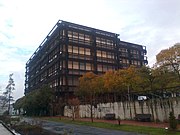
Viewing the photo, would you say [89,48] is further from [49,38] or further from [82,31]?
[49,38]

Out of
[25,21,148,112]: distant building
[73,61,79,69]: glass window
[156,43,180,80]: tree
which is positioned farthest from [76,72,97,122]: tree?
[156,43,180,80]: tree

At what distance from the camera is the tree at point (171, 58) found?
38.6 metres

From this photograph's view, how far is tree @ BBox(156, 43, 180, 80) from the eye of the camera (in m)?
38.6

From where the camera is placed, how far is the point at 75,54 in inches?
2958

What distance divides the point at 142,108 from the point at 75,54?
44.6 m

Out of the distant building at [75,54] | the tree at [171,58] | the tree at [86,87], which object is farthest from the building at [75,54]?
the tree at [171,58]

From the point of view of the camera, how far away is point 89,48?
260 feet

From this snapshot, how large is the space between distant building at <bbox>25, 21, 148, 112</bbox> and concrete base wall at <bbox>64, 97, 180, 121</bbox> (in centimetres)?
2799

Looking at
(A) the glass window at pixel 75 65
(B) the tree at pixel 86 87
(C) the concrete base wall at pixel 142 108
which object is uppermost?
(A) the glass window at pixel 75 65

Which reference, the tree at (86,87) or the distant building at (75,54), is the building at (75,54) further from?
the tree at (86,87)

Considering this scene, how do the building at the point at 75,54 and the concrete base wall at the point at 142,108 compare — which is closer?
the concrete base wall at the point at 142,108

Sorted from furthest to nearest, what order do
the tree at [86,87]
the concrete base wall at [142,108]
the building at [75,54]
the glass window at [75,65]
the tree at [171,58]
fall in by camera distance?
the glass window at [75,65] < the building at [75,54] < the tree at [86,87] < the tree at [171,58] < the concrete base wall at [142,108]

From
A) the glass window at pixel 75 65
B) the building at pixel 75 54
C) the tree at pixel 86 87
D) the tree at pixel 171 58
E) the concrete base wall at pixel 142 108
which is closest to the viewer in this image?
the concrete base wall at pixel 142 108

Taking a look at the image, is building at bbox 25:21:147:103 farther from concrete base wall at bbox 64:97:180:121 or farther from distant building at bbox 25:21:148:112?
concrete base wall at bbox 64:97:180:121
